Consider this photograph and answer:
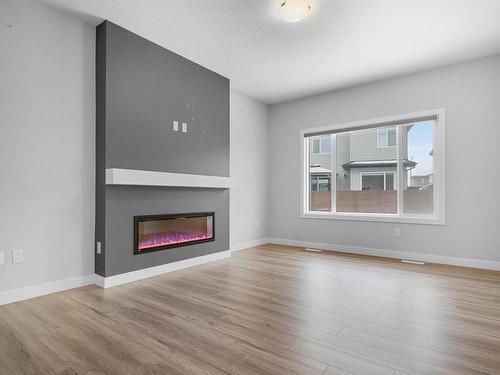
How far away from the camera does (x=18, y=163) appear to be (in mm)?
2570

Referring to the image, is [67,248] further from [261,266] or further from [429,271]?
[429,271]

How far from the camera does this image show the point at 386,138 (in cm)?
460

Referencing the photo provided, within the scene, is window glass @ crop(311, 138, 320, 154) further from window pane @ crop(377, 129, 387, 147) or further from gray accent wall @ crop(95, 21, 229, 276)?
gray accent wall @ crop(95, 21, 229, 276)

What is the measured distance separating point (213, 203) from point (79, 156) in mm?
1869

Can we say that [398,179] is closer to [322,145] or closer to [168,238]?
[322,145]

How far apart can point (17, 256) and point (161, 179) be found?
4.84 feet

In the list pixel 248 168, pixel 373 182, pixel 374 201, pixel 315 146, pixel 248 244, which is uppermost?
pixel 315 146

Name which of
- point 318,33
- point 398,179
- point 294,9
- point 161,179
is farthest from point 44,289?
point 398,179

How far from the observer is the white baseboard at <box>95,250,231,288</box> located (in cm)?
296

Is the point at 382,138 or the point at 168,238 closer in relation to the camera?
the point at 168,238

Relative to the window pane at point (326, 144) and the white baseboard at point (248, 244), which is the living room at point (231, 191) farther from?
the window pane at point (326, 144)

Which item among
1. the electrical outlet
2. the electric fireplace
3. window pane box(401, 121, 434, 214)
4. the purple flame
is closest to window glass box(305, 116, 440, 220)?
window pane box(401, 121, 434, 214)

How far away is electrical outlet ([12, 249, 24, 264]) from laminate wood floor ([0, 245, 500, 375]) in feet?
1.23

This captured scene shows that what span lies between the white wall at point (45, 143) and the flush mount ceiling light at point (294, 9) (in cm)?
207
